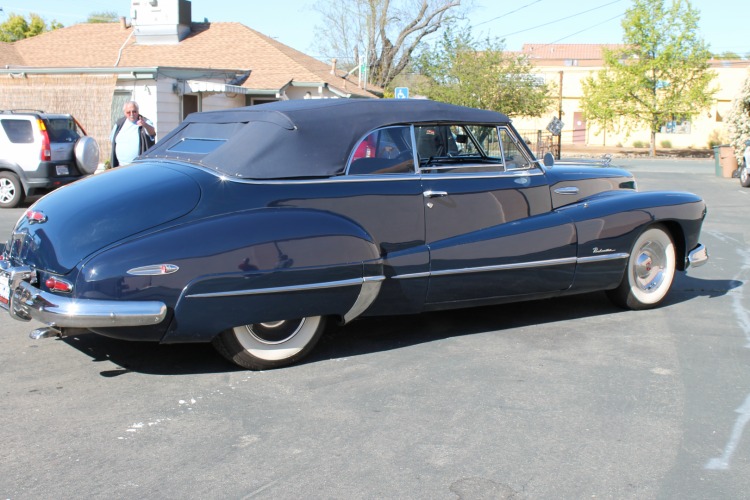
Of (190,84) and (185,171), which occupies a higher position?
(190,84)

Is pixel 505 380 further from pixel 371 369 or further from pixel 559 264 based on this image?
pixel 559 264

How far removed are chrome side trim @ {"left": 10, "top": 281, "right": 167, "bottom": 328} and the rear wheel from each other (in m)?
10.3

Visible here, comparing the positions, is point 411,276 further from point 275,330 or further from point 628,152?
point 628,152

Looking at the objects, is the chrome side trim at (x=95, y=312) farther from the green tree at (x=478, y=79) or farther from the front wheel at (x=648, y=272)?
the green tree at (x=478, y=79)

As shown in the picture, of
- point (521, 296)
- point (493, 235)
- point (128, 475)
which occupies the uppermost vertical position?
point (493, 235)

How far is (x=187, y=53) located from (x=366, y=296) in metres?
24.2

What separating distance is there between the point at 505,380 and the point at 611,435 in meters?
0.92

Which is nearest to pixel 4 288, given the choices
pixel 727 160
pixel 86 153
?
pixel 86 153

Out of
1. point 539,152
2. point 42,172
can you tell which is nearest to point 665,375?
point 42,172

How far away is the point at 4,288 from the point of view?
4.70 meters

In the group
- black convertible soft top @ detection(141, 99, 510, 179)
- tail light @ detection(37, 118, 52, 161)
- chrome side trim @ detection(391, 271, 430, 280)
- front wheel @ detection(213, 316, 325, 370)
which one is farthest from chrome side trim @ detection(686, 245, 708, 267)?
tail light @ detection(37, 118, 52, 161)

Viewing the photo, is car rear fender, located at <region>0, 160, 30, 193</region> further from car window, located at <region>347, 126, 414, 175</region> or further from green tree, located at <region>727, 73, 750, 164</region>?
green tree, located at <region>727, 73, 750, 164</region>

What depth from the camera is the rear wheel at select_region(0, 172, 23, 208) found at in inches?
536

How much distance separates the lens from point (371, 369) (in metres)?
4.98
